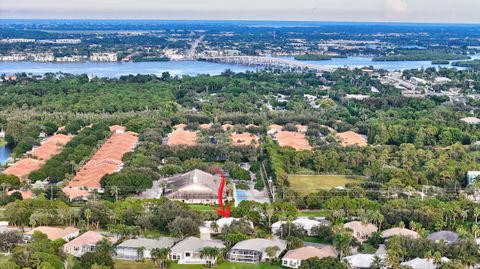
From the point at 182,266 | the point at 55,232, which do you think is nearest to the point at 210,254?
the point at 182,266

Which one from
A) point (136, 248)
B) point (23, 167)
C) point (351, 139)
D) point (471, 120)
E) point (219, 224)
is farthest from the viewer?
point (471, 120)

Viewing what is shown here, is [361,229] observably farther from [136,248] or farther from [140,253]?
[136,248]

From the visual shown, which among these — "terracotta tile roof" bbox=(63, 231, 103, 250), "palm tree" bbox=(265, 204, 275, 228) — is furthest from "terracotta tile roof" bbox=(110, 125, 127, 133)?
"terracotta tile roof" bbox=(63, 231, 103, 250)

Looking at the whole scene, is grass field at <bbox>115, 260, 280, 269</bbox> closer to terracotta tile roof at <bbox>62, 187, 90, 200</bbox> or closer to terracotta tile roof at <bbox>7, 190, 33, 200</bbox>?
terracotta tile roof at <bbox>62, 187, 90, 200</bbox>

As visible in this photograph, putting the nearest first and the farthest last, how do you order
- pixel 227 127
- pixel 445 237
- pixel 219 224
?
pixel 445 237 → pixel 219 224 → pixel 227 127

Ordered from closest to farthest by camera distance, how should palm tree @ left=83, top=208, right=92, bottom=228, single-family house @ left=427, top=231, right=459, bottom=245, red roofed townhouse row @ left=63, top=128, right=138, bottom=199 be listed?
single-family house @ left=427, top=231, right=459, bottom=245
palm tree @ left=83, top=208, right=92, bottom=228
red roofed townhouse row @ left=63, top=128, right=138, bottom=199

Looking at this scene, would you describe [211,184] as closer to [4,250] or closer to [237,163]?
[237,163]

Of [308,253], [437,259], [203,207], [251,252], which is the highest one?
[437,259]
